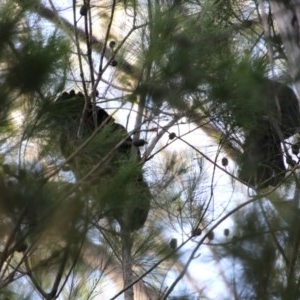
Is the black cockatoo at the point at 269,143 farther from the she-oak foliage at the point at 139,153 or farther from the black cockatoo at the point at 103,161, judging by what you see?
the black cockatoo at the point at 103,161

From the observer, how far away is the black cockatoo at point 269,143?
2417 mm

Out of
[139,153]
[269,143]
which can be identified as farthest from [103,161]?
[269,143]

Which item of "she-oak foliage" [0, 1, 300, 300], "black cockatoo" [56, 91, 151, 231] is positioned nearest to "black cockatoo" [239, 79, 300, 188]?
"she-oak foliage" [0, 1, 300, 300]

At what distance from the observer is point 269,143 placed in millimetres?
2568

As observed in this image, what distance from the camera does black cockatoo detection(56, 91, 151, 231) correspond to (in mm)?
1953

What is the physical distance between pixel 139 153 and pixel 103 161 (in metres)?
0.38

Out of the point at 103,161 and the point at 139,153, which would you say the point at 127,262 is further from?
the point at 103,161

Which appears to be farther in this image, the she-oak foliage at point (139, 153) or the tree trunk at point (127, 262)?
the tree trunk at point (127, 262)

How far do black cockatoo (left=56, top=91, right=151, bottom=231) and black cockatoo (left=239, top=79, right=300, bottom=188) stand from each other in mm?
326

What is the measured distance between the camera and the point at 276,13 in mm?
2189

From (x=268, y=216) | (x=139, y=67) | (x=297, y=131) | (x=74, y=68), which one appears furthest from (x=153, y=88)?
(x=297, y=131)

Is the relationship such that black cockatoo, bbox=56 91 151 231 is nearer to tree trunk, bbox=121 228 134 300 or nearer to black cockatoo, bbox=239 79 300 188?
tree trunk, bbox=121 228 134 300

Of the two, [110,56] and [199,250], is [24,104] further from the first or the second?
[199,250]

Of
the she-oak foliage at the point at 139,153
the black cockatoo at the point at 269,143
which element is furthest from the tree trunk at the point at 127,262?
the black cockatoo at the point at 269,143
